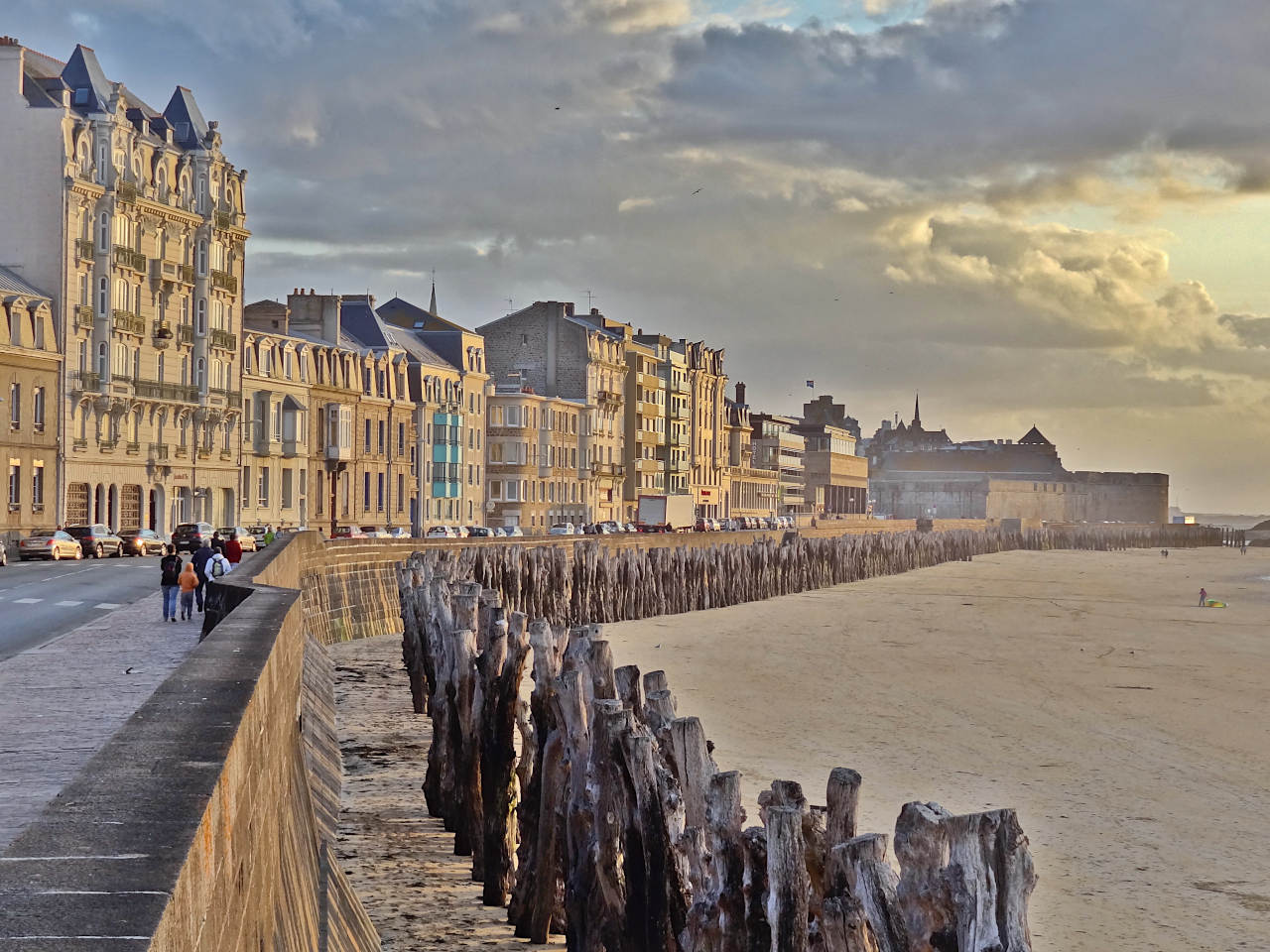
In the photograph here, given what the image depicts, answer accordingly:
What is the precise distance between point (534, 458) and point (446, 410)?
10960mm

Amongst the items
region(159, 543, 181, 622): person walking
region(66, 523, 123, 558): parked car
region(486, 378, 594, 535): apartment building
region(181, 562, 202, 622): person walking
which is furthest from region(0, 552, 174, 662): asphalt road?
region(486, 378, 594, 535): apartment building

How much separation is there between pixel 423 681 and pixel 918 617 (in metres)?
28.9

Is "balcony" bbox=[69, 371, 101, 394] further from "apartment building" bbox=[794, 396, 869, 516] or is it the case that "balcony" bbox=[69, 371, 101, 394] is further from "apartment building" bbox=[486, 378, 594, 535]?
"apartment building" bbox=[794, 396, 869, 516]

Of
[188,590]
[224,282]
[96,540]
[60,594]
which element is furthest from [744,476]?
[188,590]

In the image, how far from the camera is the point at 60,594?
30750 mm

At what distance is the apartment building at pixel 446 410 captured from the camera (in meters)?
87.8

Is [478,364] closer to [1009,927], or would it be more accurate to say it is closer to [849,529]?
[849,529]

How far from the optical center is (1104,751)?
21000mm

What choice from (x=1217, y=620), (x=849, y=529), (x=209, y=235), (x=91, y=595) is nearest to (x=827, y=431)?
(x=849, y=529)

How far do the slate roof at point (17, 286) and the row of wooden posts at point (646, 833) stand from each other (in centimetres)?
4351

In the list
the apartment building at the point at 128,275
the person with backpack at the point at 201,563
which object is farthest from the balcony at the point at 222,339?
the person with backpack at the point at 201,563

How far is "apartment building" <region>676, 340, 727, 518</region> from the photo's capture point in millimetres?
131625

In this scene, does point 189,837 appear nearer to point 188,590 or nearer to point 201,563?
point 188,590

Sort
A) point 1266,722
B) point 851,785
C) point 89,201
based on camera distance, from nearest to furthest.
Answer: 1. point 851,785
2. point 1266,722
3. point 89,201
